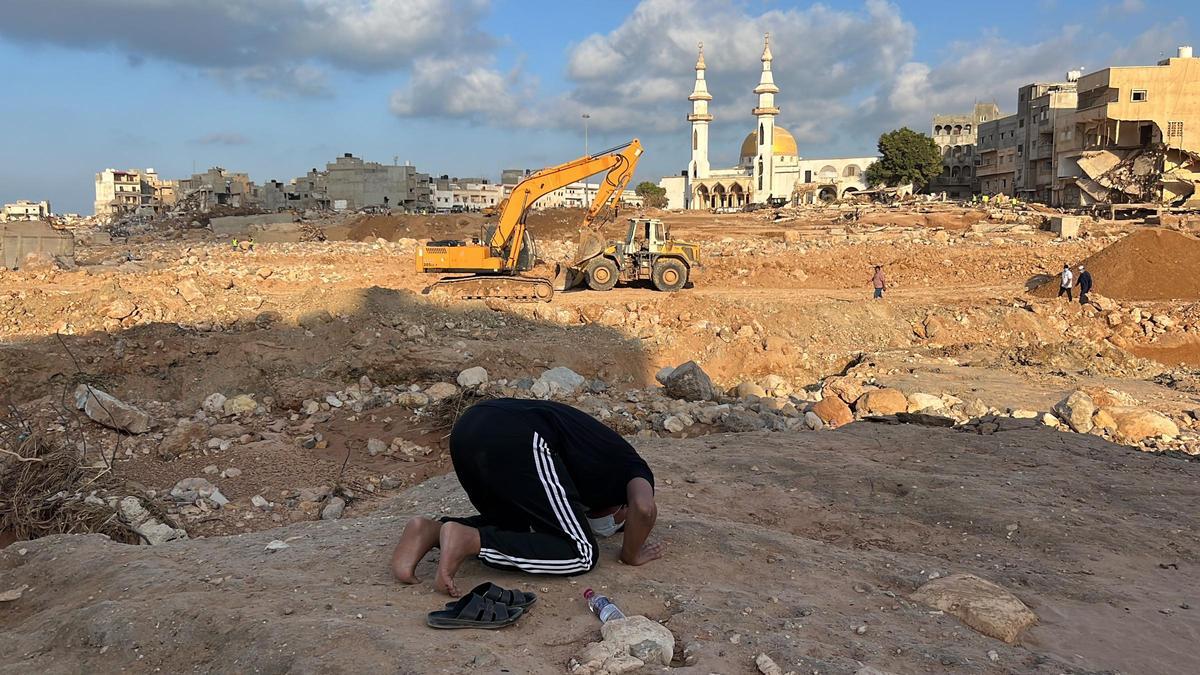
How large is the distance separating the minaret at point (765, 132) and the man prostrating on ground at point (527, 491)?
69849mm

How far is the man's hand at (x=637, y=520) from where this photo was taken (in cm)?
367

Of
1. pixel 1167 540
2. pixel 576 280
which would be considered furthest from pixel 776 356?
pixel 1167 540

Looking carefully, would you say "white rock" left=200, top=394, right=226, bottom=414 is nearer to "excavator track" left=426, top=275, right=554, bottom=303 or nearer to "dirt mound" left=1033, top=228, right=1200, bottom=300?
"excavator track" left=426, top=275, right=554, bottom=303

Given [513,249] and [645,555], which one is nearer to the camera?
[645,555]

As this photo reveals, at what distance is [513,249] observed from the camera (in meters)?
17.0

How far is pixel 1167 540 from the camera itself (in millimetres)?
5109

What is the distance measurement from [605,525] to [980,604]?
1808mm

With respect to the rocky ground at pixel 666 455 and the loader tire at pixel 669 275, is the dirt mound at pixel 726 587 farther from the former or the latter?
the loader tire at pixel 669 275

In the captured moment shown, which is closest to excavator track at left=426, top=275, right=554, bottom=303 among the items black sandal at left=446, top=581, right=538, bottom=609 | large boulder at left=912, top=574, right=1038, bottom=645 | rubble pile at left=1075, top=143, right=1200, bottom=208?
large boulder at left=912, top=574, right=1038, bottom=645

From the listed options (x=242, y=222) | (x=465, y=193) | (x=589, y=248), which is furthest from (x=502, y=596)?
(x=465, y=193)

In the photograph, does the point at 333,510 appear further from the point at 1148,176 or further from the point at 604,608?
the point at 1148,176

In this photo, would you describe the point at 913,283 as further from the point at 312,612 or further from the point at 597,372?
the point at 312,612

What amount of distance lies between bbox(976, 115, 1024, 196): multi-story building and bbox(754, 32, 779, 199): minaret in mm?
17376

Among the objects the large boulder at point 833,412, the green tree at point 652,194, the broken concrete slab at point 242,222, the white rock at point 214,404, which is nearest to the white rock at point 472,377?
the white rock at point 214,404
